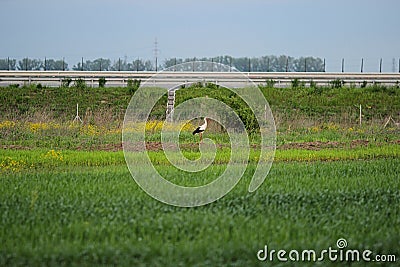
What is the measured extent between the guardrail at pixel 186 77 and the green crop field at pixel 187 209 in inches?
535

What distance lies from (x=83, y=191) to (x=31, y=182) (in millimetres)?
1445

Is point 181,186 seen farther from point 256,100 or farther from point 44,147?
point 256,100

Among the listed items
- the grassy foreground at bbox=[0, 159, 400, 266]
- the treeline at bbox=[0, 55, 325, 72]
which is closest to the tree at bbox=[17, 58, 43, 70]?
the treeline at bbox=[0, 55, 325, 72]

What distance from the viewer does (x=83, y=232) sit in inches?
300

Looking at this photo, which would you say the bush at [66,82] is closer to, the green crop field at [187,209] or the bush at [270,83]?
the bush at [270,83]

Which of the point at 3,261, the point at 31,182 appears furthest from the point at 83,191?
the point at 3,261

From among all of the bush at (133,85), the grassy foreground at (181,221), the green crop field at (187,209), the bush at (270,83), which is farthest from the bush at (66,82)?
the grassy foreground at (181,221)

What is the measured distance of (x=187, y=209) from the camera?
29.6 ft

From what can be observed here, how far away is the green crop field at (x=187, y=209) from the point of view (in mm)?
6918

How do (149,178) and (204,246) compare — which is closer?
(204,246)

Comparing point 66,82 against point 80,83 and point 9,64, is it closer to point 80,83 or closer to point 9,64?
point 80,83

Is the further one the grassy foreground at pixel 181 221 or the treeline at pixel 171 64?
the treeline at pixel 171 64


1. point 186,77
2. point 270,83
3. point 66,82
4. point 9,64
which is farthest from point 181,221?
point 9,64

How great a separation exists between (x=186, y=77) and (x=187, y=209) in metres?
25.0
